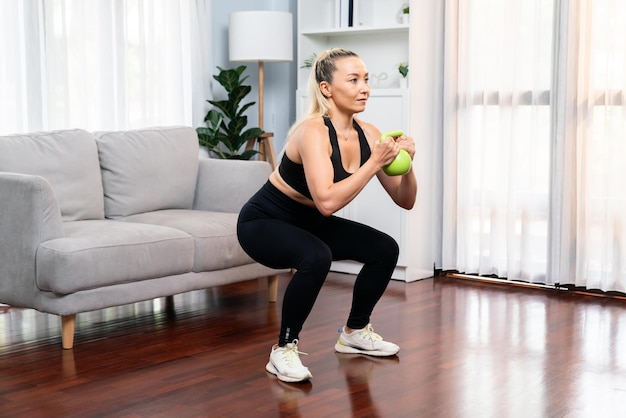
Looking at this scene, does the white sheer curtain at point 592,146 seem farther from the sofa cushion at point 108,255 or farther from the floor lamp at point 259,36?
the sofa cushion at point 108,255

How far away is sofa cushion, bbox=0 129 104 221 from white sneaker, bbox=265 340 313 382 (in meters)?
1.34

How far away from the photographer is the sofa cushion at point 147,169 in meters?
4.04

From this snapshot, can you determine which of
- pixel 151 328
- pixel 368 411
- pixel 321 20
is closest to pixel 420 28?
pixel 321 20

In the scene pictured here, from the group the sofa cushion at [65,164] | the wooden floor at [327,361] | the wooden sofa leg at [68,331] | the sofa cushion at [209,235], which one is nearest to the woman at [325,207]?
the wooden floor at [327,361]

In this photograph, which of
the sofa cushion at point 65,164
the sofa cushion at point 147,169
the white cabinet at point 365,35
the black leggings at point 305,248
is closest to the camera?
the black leggings at point 305,248

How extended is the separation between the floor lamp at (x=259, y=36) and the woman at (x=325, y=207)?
192 cm

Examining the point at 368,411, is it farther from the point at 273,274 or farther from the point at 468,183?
the point at 468,183

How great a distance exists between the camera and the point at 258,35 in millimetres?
4895

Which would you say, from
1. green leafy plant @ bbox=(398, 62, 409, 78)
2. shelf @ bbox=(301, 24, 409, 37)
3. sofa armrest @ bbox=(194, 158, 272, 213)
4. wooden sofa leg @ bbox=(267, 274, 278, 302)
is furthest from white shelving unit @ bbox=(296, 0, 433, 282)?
wooden sofa leg @ bbox=(267, 274, 278, 302)

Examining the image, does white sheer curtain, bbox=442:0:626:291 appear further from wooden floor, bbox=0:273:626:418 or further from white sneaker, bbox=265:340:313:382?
white sneaker, bbox=265:340:313:382

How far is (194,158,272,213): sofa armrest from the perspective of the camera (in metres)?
4.26

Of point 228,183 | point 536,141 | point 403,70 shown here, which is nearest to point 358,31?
point 403,70

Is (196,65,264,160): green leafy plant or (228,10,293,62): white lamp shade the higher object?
(228,10,293,62): white lamp shade

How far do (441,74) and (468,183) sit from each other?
647mm
